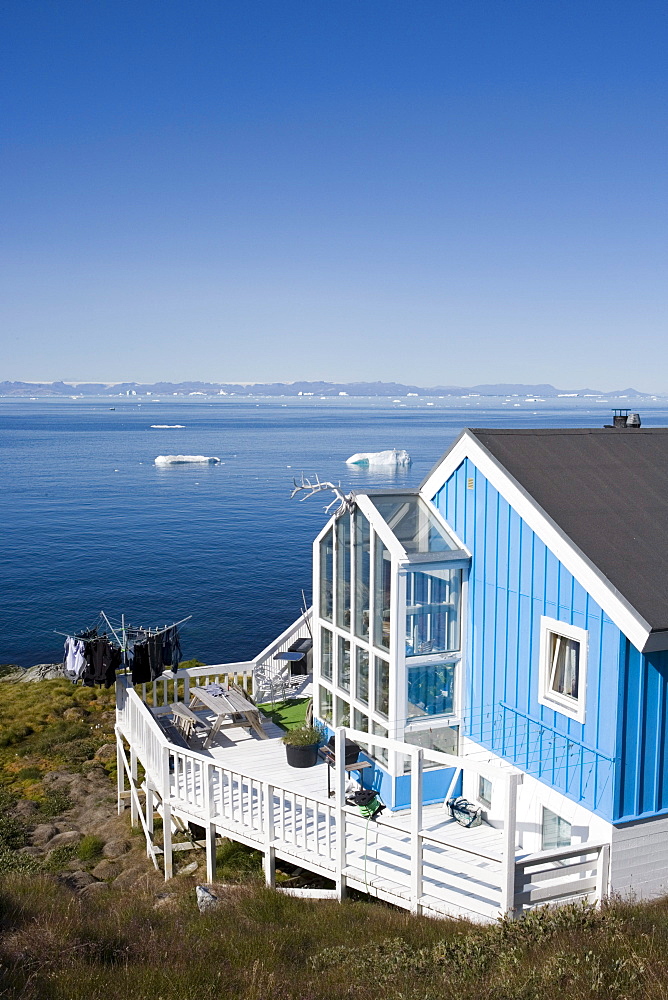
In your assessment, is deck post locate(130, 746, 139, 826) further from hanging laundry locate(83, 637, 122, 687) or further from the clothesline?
hanging laundry locate(83, 637, 122, 687)

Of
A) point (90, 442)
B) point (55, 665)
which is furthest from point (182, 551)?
point (90, 442)

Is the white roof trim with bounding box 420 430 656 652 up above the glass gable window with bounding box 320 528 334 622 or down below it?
above

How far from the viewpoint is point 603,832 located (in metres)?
9.30

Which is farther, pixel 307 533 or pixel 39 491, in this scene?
pixel 39 491

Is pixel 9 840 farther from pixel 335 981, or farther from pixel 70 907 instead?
pixel 335 981

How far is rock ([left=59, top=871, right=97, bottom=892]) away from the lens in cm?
1143

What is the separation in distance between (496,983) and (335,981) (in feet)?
4.57

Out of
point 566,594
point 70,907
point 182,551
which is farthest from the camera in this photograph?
point 182,551

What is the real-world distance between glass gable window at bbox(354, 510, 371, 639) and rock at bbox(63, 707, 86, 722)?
39.6ft

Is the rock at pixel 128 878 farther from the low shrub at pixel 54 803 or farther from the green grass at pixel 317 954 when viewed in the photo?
the low shrub at pixel 54 803

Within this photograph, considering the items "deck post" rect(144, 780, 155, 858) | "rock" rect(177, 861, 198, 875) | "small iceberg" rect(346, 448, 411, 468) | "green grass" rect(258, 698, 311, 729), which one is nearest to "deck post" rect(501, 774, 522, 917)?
"rock" rect(177, 861, 198, 875)

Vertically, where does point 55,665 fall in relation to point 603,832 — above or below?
below

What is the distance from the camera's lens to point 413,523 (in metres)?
12.6

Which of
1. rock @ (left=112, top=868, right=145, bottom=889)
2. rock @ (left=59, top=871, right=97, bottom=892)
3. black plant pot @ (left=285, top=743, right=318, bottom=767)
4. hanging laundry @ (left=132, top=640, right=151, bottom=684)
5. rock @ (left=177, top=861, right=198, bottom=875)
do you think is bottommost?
rock @ (left=112, top=868, right=145, bottom=889)
